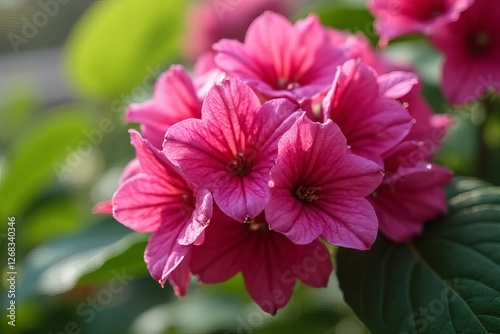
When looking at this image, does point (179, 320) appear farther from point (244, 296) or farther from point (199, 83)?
point (199, 83)

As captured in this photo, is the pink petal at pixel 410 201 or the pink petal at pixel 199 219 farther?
the pink petal at pixel 410 201

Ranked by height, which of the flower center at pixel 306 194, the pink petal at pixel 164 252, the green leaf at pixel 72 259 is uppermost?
the pink petal at pixel 164 252

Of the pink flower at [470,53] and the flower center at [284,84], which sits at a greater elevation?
the flower center at [284,84]

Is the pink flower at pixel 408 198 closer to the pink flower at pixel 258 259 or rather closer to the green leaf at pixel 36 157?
the pink flower at pixel 258 259

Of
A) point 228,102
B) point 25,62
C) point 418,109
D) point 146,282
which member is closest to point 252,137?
point 228,102

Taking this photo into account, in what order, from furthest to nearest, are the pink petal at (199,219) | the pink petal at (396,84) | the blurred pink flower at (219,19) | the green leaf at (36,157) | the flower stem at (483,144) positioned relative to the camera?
the blurred pink flower at (219,19) → the green leaf at (36,157) → the flower stem at (483,144) → the pink petal at (396,84) → the pink petal at (199,219)

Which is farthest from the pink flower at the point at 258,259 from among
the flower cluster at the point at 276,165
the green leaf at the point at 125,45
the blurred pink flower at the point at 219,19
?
the blurred pink flower at the point at 219,19
